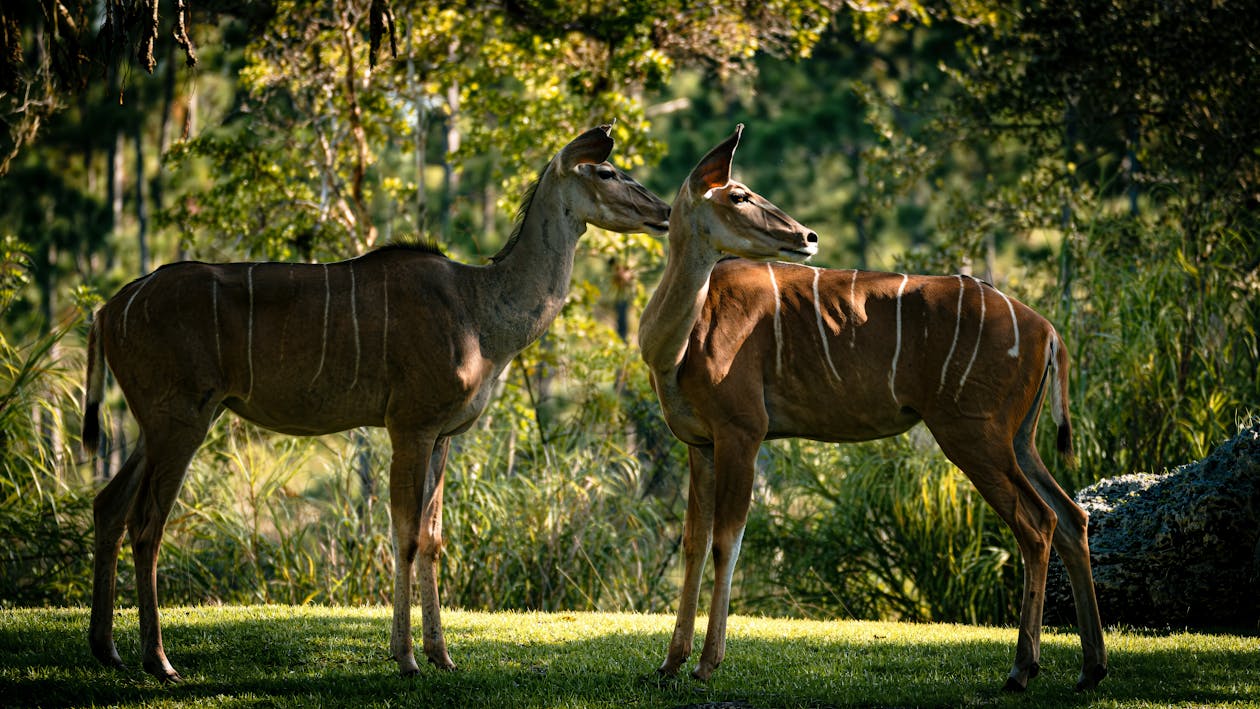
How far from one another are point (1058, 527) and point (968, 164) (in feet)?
84.0

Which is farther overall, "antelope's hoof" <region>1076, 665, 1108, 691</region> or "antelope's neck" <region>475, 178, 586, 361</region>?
"antelope's neck" <region>475, 178, 586, 361</region>

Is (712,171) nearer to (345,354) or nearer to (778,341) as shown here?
→ (778,341)

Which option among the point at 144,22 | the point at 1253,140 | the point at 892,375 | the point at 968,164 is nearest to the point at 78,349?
the point at 144,22

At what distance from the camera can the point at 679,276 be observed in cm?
602

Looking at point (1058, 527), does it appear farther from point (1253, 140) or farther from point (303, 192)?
point (303, 192)

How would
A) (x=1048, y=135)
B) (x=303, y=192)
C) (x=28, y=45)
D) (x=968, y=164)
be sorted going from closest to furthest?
(x=303, y=192) → (x=1048, y=135) → (x=28, y=45) → (x=968, y=164)

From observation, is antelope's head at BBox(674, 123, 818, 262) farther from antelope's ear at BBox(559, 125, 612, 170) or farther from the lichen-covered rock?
the lichen-covered rock

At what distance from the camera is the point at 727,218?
595 centimetres

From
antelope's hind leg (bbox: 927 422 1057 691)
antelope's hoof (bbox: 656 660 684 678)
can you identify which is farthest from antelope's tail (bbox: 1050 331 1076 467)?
antelope's hoof (bbox: 656 660 684 678)

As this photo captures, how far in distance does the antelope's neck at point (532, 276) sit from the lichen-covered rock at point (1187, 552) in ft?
13.3

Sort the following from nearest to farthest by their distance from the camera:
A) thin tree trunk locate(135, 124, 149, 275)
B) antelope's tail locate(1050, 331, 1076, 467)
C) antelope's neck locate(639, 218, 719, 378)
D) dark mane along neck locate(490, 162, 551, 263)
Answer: antelope's neck locate(639, 218, 719, 378) < antelope's tail locate(1050, 331, 1076, 467) < dark mane along neck locate(490, 162, 551, 263) < thin tree trunk locate(135, 124, 149, 275)

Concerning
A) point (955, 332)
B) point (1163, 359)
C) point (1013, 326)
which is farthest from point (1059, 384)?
point (1163, 359)

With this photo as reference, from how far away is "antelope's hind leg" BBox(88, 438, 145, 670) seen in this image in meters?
6.03

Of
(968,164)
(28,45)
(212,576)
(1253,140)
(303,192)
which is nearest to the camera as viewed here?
(212,576)
